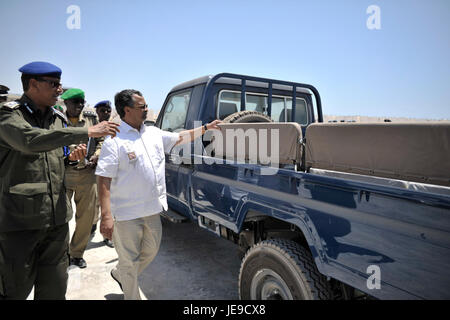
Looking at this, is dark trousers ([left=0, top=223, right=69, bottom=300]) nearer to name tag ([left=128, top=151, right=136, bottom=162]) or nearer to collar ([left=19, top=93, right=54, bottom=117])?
name tag ([left=128, top=151, right=136, bottom=162])

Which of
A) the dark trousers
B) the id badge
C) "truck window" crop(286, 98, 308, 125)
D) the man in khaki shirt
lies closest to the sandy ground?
the man in khaki shirt

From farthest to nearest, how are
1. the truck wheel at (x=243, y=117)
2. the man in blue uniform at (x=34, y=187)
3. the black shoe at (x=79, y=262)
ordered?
the black shoe at (x=79, y=262)
the truck wheel at (x=243, y=117)
the man in blue uniform at (x=34, y=187)

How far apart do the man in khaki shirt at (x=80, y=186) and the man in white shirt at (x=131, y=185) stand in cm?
141

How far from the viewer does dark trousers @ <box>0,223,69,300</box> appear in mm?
1708

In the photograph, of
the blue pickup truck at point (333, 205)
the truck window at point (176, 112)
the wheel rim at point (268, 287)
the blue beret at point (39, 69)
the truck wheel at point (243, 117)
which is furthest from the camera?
the truck window at point (176, 112)

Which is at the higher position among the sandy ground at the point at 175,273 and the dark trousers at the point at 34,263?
the dark trousers at the point at 34,263

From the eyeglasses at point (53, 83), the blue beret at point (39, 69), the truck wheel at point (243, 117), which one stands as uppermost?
the blue beret at point (39, 69)

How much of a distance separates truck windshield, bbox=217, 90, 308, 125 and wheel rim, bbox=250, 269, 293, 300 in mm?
1973

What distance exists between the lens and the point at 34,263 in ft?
6.08

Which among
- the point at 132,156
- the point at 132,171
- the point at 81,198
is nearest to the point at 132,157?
the point at 132,156

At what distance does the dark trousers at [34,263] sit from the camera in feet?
5.60

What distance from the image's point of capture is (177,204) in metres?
3.56

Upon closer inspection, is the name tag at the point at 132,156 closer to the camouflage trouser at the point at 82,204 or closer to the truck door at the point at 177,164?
the truck door at the point at 177,164

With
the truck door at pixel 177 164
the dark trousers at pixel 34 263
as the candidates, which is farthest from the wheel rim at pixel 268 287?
the dark trousers at pixel 34 263
